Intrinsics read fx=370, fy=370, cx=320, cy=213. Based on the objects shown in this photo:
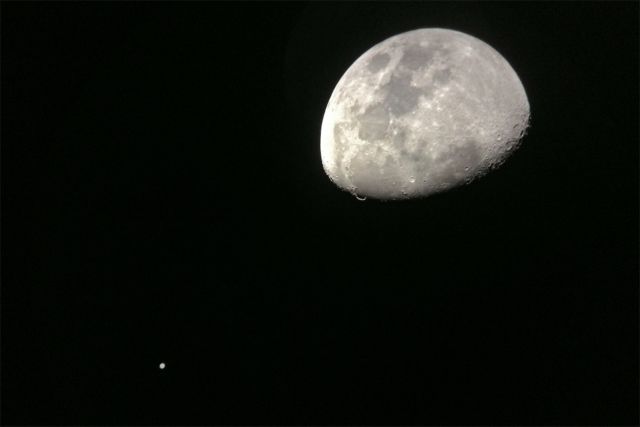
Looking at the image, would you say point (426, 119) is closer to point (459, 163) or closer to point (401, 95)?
point (401, 95)

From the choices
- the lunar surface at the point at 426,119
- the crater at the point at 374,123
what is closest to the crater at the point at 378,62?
the lunar surface at the point at 426,119

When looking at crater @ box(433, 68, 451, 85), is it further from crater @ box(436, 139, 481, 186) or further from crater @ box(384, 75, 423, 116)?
crater @ box(436, 139, 481, 186)

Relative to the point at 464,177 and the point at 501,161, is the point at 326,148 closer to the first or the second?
the point at 464,177

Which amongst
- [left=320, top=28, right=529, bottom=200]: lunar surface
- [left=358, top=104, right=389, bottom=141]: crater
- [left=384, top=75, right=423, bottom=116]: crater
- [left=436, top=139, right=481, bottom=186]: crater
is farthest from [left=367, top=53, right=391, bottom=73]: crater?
[left=436, top=139, right=481, bottom=186]: crater

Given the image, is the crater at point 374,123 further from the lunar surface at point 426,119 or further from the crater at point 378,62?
the crater at point 378,62

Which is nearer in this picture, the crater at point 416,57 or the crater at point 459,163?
the crater at point 459,163

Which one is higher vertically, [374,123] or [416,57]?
[416,57]

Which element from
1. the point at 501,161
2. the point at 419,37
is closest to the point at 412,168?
the point at 501,161

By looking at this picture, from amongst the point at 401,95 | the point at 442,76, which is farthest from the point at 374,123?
the point at 442,76

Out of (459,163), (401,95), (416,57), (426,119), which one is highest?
(416,57)

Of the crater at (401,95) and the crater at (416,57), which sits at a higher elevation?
the crater at (416,57)
